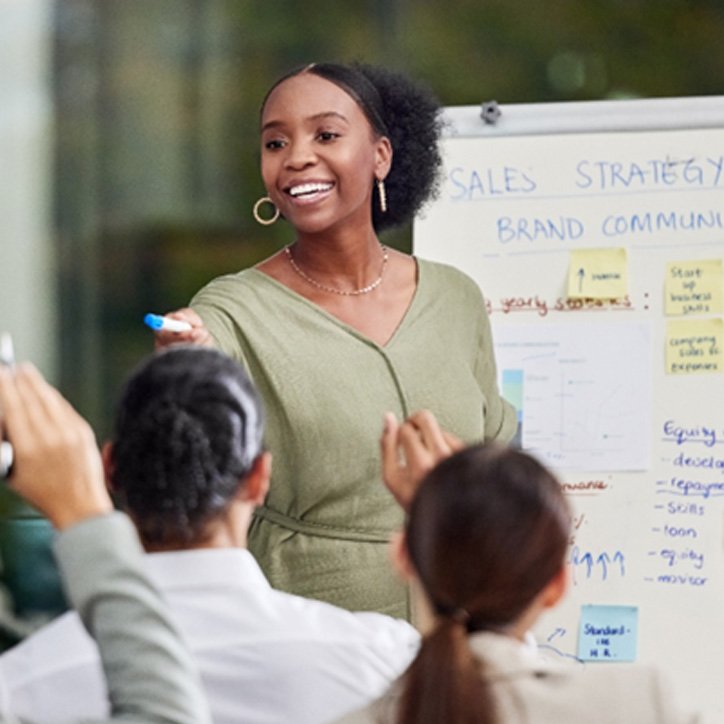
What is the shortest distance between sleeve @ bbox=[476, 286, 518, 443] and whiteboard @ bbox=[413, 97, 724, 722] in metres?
0.35

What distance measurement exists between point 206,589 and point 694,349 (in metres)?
1.85

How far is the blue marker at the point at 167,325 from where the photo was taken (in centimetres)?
221

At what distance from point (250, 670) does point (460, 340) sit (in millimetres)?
1315

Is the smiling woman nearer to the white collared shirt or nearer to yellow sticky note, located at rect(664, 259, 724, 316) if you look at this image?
yellow sticky note, located at rect(664, 259, 724, 316)

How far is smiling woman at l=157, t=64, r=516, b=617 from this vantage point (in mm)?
2717

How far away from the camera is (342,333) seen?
282 cm

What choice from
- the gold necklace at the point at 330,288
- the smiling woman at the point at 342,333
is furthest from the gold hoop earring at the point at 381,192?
the gold necklace at the point at 330,288

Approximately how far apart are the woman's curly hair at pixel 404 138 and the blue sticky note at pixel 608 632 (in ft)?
2.86

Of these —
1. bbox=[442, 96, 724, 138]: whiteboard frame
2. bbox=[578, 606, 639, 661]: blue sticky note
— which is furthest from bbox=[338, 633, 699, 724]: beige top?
bbox=[442, 96, 724, 138]: whiteboard frame

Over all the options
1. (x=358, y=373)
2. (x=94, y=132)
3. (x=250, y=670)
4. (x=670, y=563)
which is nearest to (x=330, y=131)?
(x=358, y=373)

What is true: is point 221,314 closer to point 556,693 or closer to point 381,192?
point 381,192

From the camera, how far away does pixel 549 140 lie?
344 cm

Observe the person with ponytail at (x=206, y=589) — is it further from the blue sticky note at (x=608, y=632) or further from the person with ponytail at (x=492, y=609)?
the blue sticky note at (x=608, y=632)

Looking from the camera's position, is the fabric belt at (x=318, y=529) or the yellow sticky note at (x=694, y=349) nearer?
the fabric belt at (x=318, y=529)
